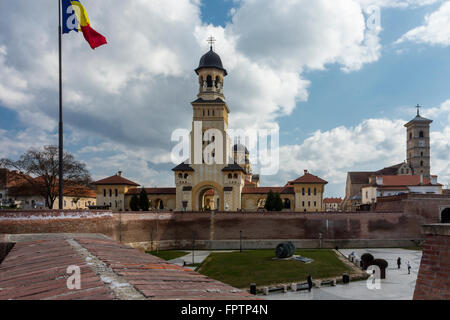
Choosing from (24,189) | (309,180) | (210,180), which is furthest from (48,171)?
(309,180)

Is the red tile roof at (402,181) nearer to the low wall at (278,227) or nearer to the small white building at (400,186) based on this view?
the small white building at (400,186)

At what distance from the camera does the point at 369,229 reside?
39.2 metres

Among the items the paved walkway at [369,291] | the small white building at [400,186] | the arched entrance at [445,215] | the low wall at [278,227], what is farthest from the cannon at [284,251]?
the small white building at [400,186]

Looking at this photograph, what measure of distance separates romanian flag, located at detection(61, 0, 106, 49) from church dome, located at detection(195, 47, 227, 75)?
1375 inches

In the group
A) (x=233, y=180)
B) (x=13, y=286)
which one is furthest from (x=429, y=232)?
(x=233, y=180)

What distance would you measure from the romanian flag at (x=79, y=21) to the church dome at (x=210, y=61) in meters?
34.9

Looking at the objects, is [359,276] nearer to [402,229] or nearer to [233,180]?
[402,229]

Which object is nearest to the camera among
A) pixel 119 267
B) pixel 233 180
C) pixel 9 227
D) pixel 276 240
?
pixel 119 267

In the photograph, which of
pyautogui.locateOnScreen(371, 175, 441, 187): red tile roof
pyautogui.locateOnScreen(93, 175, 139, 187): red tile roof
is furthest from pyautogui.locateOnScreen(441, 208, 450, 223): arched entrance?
pyautogui.locateOnScreen(93, 175, 139, 187): red tile roof

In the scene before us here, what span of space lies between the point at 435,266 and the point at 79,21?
1729 cm

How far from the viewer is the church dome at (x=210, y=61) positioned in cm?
5106

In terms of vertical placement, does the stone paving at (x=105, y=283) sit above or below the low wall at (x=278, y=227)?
above

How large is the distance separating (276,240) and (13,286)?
3646 centimetres

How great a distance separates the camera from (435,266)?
5578 millimetres
